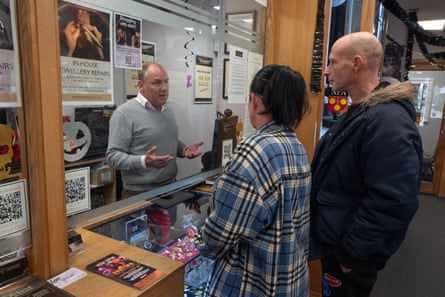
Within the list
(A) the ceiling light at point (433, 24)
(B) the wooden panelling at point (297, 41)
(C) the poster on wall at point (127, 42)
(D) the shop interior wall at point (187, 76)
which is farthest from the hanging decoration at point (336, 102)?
(A) the ceiling light at point (433, 24)

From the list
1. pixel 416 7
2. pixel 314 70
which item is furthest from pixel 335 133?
pixel 416 7

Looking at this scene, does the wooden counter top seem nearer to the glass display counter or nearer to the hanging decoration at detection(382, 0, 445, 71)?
the glass display counter

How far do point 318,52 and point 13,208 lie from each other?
1997 millimetres

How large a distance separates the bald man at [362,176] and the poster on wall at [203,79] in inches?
27.7

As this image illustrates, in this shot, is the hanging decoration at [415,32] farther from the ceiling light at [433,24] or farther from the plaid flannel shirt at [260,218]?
the plaid flannel shirt at [260,218]

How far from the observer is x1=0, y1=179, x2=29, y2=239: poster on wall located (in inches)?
35.9

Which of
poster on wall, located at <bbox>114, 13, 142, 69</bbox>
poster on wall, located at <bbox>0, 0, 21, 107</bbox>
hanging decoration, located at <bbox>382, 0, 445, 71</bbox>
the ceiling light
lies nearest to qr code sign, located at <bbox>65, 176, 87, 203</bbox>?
poster on wall, located at <bbox>0, 0, 21, 107</bbox>

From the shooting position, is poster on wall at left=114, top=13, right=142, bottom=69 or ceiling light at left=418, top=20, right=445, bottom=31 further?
ceiling light at left=418, top=20, right=445, bottom=31

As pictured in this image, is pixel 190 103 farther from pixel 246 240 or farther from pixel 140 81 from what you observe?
pixel 246 240

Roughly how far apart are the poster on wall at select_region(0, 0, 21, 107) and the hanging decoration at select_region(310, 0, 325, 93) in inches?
72.9

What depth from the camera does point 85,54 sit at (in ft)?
3.90

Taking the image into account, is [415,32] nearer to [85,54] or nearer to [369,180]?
[369,180]

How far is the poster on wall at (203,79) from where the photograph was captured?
184cm

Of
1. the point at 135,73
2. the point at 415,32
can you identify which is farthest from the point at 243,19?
the point at 415,32
